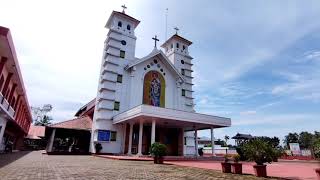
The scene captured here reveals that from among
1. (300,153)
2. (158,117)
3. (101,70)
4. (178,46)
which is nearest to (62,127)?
(101,70)

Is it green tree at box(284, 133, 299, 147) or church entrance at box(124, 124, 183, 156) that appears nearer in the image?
church entrance at box(124, 124, 183, 156)

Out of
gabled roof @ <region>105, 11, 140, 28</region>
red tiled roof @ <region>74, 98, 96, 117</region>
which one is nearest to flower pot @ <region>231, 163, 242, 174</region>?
gabled roof @ <region>105, 11, 140, 28</region>

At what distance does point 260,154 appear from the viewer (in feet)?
29.8

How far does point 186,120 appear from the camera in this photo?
2261 cm

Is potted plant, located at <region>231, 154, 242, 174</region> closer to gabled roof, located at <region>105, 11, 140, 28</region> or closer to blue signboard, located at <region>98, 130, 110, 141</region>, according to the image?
blue signboard, located at <region>98, 130, 110, 141</region>

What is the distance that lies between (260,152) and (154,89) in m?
21.0

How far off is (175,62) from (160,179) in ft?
91.8

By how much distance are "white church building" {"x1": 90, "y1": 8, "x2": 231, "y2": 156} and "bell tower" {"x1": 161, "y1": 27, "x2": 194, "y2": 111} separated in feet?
0.54

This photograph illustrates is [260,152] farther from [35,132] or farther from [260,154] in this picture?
[35,132]

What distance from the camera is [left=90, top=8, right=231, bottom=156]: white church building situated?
83.5 feet

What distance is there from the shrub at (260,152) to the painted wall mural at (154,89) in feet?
64.4

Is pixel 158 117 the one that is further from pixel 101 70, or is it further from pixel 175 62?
pixel 175 62

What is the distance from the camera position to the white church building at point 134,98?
83.5ft

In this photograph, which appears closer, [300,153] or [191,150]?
[191,150]
